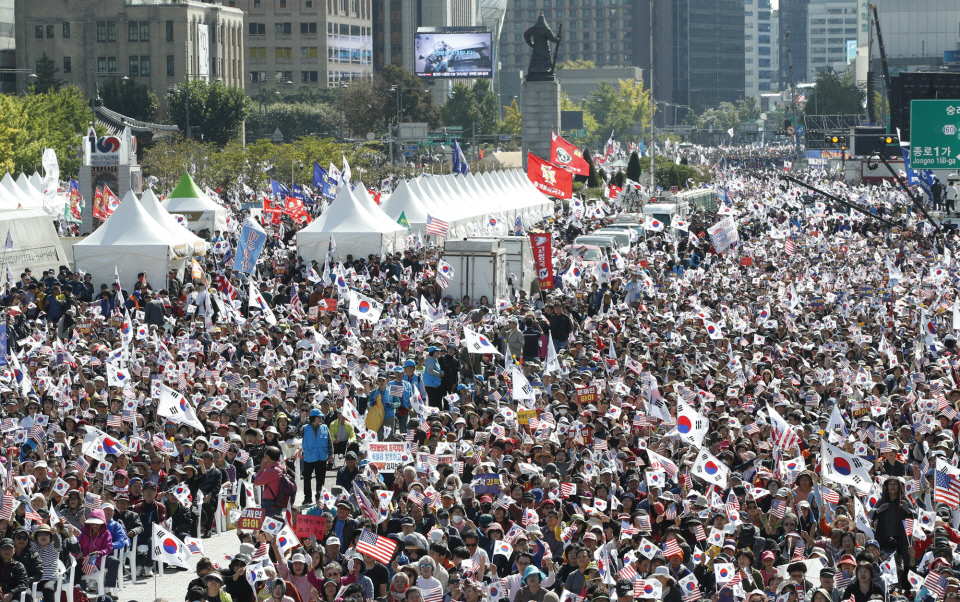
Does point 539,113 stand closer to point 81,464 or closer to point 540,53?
point 540,53

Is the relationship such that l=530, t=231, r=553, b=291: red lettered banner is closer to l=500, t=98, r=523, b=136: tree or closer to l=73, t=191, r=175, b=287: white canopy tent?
l=73, t=191, r=175, b=287: white canopy tent

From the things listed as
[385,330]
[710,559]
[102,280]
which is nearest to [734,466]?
[710,559]

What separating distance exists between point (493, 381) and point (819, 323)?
233 inches

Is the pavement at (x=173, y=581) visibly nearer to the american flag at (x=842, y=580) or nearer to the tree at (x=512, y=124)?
the american flag at (x=842, y=580)

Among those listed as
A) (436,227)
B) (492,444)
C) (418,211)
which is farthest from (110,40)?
(492,444)

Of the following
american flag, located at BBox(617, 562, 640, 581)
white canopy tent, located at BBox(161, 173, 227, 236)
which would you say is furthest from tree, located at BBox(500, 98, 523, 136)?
american flag, located at BBox(617, 562, 640, 581)

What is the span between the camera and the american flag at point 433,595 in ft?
36.0

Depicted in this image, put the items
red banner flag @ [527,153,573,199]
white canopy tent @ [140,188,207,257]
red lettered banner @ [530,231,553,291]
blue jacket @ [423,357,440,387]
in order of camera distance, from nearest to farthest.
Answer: blue jacket @ [423,357,440,387] → red lettered banner @ [530,231,553,291] → white canopy tent @ [140,188,207,257] → red banner flag @ [527,153,573,199]

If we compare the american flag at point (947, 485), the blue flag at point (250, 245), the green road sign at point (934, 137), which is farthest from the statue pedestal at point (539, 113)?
the american flag at point (947, 485)

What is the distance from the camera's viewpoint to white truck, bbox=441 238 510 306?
29.5m

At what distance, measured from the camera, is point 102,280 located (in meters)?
31.6

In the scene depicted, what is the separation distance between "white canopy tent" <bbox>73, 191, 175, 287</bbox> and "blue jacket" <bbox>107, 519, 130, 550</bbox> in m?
18.6

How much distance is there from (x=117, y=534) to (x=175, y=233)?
20420mm

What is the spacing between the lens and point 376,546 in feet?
38.7
